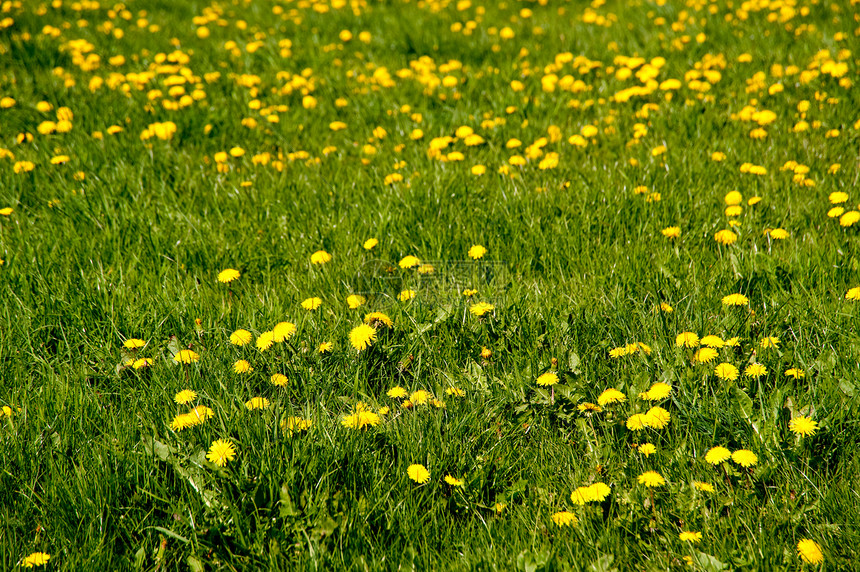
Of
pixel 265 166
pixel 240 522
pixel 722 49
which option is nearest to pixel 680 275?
pixel 240 522

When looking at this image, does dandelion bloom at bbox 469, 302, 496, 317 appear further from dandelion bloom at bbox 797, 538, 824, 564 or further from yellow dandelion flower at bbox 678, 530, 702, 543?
dandelion bloom at bbox 797, 538, 824, 564

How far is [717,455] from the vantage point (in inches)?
70.1

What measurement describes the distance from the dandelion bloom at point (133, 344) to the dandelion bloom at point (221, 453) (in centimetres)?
68

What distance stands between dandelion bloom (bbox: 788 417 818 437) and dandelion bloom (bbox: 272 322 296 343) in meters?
1.55

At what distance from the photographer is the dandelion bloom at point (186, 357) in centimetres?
221

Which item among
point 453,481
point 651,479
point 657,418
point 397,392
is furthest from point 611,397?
point 397,392

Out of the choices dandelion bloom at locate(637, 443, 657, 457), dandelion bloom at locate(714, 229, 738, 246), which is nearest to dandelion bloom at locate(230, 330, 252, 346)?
dandelion bloom at locate(637, 443, 657, 457)

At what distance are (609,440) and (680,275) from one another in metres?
0.99

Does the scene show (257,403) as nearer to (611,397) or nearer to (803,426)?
(611,397)

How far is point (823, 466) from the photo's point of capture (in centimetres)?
182

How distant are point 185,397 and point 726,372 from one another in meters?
1.63

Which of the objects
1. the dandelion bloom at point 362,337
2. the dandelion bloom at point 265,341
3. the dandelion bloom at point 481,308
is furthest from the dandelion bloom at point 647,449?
the dandelion bloom at point 265,341

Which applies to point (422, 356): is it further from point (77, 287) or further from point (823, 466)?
point (77, 287)

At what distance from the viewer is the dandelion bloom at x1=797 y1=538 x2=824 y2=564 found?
1540mm
